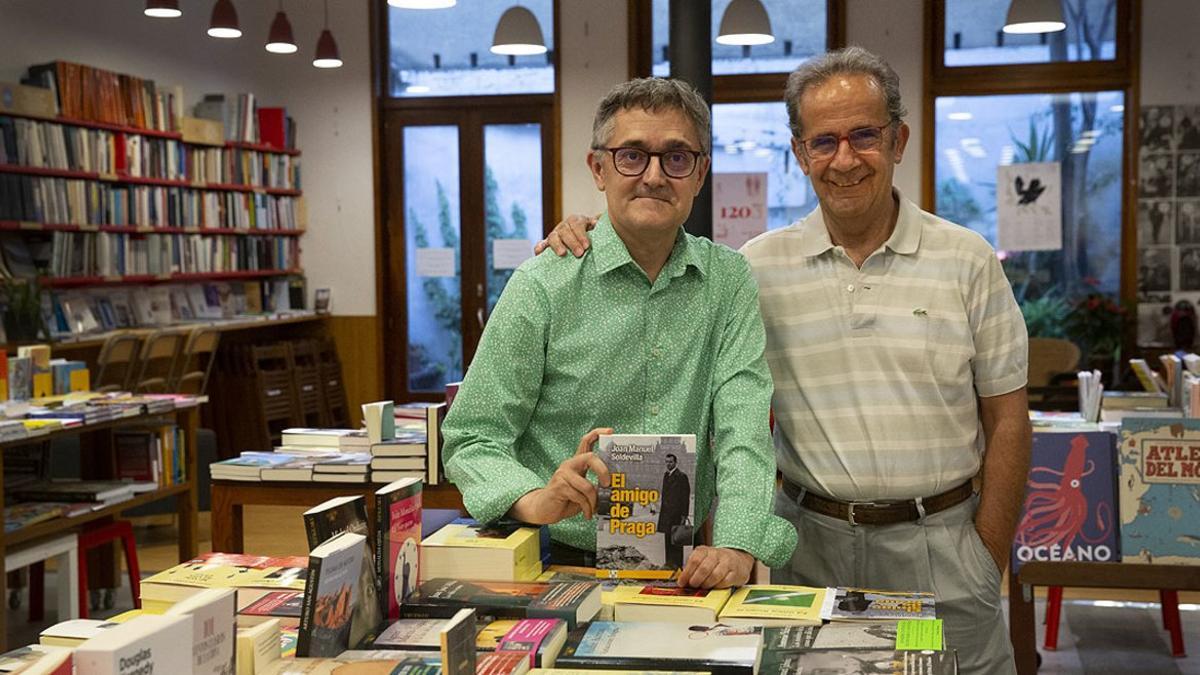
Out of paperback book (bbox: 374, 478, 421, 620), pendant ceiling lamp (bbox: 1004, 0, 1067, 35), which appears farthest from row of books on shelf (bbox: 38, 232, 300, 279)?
paperback book (bbox: 374, 478, 421, 620)

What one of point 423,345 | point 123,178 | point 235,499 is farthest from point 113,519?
point 423,345

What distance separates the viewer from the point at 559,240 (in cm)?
249

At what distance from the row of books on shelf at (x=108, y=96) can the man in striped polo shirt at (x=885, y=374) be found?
22.2ft

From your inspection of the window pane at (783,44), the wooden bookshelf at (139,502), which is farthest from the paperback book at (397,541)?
the window pane at (783,44)

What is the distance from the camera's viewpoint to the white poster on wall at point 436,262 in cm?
1099

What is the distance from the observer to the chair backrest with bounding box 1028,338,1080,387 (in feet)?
30.2

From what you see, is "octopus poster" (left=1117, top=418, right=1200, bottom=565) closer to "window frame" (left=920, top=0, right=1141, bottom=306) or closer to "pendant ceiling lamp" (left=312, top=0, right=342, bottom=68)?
"window frame" (left=920, top=0, right=1141, bottom=306)

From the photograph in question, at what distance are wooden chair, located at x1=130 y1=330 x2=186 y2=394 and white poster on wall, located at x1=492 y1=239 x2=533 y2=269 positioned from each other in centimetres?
311

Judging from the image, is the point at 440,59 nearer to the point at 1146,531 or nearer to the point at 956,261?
the point at 1146,531

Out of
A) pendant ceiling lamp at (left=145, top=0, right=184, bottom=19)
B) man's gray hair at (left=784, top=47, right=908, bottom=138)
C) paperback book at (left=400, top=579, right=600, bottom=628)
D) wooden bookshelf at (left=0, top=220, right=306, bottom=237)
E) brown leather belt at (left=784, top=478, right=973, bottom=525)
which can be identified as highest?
pendant ceiling lamp at (left=145, top=0, right=184, bottom=19)

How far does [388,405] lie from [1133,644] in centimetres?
313

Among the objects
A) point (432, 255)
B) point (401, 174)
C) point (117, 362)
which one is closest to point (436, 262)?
point (432, 255)

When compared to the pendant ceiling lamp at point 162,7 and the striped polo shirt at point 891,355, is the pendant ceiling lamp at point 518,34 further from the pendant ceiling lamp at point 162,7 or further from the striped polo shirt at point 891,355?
the striped polo shirt at point 891,355

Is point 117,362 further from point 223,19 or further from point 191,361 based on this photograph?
point 223,19
